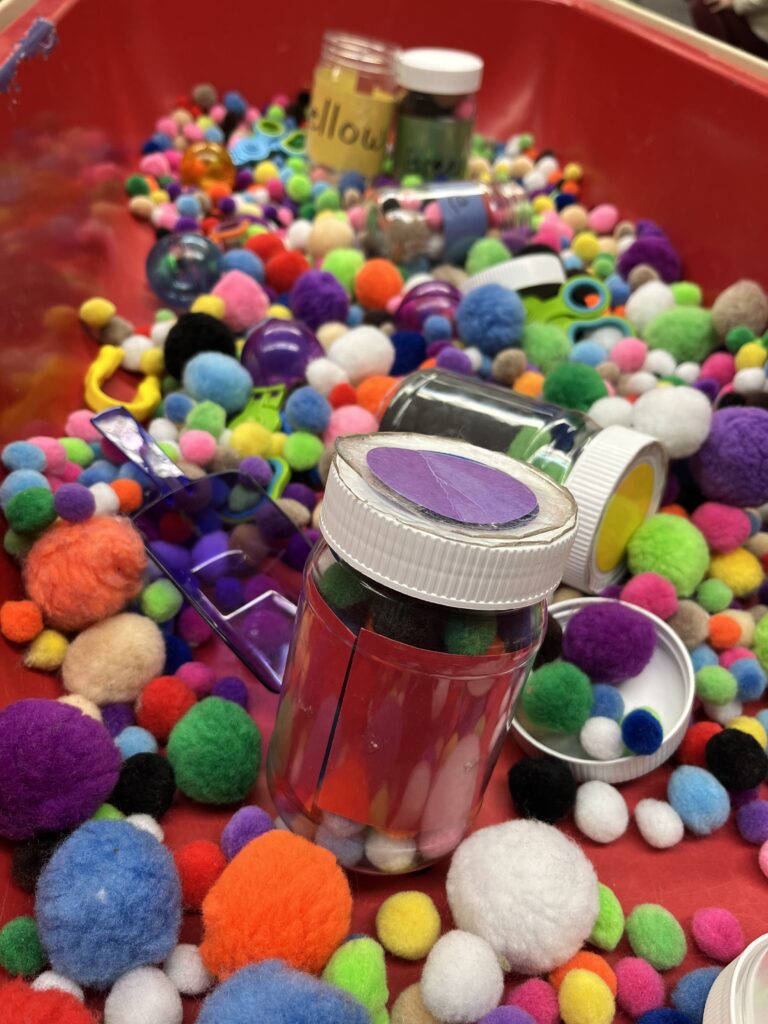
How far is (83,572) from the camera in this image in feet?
2.25

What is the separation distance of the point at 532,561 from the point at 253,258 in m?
0.80

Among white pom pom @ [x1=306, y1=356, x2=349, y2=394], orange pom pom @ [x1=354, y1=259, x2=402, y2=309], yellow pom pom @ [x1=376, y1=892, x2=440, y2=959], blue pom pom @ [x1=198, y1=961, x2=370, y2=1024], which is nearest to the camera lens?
blue pom pom @ [x1=198, y1=961, x2=370, y2=1024]

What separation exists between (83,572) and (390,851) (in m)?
0.30

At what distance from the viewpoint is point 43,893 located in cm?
51

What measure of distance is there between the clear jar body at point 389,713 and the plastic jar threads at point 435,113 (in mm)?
957

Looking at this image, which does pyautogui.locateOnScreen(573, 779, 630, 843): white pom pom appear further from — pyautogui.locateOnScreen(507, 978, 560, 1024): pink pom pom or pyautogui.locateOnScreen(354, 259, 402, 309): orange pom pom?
pyautogui.locateOnScreen(354, 259, 402, 309): orange pom pom

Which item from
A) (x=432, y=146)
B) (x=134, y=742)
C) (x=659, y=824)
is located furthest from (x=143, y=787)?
(x=432, y=146)

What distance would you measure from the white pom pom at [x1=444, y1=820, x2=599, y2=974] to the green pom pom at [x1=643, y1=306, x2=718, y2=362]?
677mm

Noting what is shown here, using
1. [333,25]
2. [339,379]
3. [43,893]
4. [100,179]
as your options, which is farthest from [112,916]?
[333,25]

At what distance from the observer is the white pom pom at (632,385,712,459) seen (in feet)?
2.71

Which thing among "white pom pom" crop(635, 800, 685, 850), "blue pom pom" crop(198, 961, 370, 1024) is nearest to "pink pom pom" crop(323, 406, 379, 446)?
"white pom pom" crop(635, 800, 685, 850)

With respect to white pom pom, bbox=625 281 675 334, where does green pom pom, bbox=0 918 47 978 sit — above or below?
below

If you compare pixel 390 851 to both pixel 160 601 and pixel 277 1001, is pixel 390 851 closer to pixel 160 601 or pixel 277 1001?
pixel 277 1001

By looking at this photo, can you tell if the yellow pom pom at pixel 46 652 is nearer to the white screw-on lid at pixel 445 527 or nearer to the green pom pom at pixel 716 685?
the white screw-on lid at pixel 445 527
